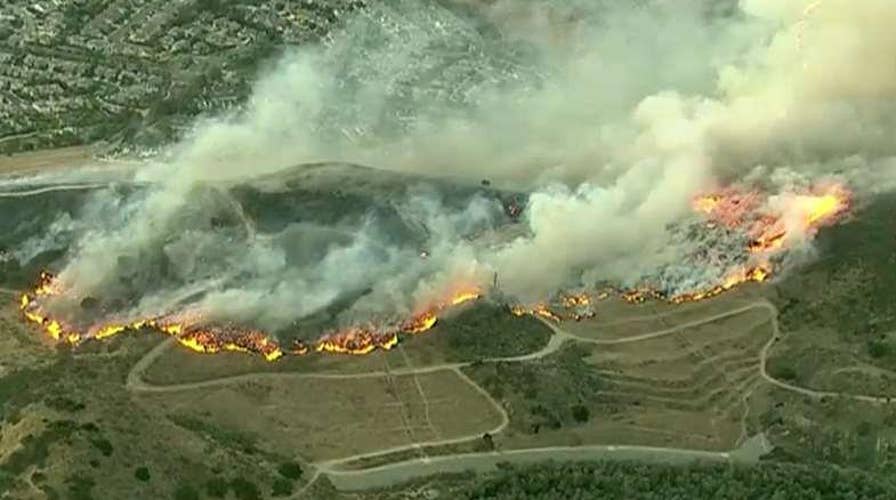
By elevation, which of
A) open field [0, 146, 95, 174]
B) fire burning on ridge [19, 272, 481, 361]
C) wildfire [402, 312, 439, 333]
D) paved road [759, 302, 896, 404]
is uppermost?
paved road [759, 302, 896, 404]

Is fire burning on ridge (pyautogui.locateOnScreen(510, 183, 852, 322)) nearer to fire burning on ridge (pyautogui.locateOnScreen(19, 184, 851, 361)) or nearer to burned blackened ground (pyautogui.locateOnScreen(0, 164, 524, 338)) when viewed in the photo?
fire burning on ridge (pyautogui.locateOnScreen(19, 184, 851, 361))

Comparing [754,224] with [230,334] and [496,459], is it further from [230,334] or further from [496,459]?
[230,334]

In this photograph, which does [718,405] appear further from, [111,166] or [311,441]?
[111,166]

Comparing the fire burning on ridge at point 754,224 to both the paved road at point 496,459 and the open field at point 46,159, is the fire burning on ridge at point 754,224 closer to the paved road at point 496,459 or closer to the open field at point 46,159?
the paved road at point 496,459

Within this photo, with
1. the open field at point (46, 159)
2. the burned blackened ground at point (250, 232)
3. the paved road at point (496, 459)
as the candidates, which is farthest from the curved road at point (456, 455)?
the open field at point (46, 159)

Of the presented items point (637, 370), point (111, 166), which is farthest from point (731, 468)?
point (111, 166)

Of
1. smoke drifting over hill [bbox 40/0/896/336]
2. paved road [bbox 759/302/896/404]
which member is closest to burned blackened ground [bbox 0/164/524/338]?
smoke drifting over hill [bbox 40/0/896/336]
